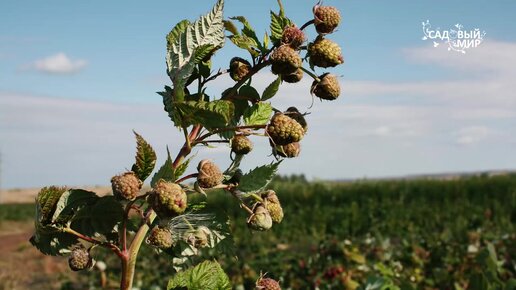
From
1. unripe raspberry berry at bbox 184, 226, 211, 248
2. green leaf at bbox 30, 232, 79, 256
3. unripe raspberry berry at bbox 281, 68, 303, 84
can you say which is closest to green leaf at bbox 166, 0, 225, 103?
unripe raspberry berry at bbox 281, 68, 303, 84

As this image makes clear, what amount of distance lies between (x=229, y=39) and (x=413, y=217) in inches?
548

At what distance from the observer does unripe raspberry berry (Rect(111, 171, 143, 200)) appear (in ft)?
3.60

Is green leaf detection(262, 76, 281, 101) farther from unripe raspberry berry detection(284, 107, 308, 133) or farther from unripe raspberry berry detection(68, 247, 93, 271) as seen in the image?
unripe raspberry berry detection(68, 247, 93, 271)

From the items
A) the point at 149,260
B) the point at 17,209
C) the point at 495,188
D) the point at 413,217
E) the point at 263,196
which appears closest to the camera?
the point at 263,196

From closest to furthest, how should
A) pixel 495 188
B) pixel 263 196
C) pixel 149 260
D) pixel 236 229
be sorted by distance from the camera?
pixel 263 196 < pixel 149 260 < pixel 236 229 < pixel 495 188

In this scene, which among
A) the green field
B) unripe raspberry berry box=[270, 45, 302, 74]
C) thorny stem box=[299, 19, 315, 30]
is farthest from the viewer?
the green field

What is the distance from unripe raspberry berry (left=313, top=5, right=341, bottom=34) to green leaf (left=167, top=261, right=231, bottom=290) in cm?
49

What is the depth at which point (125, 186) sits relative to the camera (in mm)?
1096

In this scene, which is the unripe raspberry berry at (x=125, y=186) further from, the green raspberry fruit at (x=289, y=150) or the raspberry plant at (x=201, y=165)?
the green raspberry fruit at (x=289, y=150)

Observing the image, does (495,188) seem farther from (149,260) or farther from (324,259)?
(324,259)

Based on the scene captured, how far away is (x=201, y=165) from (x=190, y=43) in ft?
0.74

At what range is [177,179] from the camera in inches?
45.4

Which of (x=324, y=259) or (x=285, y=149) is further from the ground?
(x=285, y=149)

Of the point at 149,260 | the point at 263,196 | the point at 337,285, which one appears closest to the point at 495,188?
the point at 149,260
